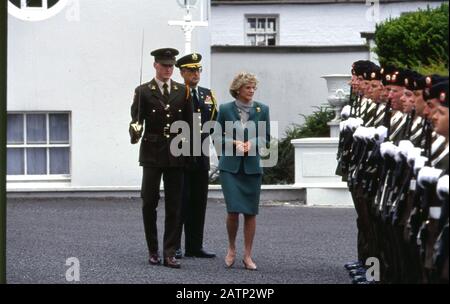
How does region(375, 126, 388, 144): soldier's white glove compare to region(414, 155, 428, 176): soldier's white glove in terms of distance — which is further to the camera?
region(375, 126, 388, 144): soldier's white glove

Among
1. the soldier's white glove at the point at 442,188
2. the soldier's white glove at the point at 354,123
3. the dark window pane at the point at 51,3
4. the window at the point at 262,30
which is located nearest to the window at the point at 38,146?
the dark window pane at the point at 51,3

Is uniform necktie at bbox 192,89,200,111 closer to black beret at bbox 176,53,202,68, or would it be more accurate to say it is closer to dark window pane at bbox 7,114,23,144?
black beret at bbox 176,53,202,68

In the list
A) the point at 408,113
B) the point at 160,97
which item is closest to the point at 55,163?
the point at 160,97

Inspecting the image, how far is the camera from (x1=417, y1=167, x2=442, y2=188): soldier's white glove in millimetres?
7684

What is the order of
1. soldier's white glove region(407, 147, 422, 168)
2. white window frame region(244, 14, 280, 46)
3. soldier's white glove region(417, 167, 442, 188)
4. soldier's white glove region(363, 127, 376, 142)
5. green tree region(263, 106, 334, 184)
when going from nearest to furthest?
soldier's white glove region(417, 167, 442, 188) → soldier's white glove region(407, 147, 422, 168) → soldier's white glove region(363, 127, 376, 142) → green tree region(263, 106, 334, 184) → white window frame region(244, 14, 280, 46)

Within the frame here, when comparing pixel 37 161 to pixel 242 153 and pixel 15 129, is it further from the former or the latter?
pixel 242 153

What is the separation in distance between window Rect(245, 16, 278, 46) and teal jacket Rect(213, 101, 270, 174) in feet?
66.8

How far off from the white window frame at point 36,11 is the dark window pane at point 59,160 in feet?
6.29

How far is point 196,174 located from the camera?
1318cm

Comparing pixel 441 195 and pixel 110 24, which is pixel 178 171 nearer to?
pixel 441 195
